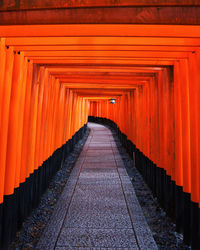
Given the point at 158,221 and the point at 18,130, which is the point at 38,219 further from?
the point at 158,221

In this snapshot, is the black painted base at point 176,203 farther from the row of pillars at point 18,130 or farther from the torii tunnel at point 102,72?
the row of pillars at point 18,130

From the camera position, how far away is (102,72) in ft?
16.5

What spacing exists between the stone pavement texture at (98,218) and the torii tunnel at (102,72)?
68 centimetres

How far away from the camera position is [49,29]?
2.58 m

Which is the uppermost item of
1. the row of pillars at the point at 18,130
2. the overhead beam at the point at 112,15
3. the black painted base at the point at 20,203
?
the overhead beam at the point at 112,15

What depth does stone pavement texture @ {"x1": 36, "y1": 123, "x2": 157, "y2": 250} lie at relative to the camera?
10.6 feet

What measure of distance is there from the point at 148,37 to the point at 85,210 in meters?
3.75

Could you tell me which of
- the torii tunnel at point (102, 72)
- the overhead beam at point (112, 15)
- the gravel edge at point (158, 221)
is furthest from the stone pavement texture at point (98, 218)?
the overhead beam at point (112, 15)

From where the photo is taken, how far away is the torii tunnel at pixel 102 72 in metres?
2.19

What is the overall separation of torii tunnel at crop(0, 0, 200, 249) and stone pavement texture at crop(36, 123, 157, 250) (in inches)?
26.9

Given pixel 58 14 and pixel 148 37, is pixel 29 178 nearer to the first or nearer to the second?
pixel 58 14

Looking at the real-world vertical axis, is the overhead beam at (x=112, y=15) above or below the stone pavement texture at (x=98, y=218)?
above

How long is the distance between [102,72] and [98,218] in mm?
3546

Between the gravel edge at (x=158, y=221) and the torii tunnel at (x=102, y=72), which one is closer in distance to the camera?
the torii tunnel at (x=102, y=72)
